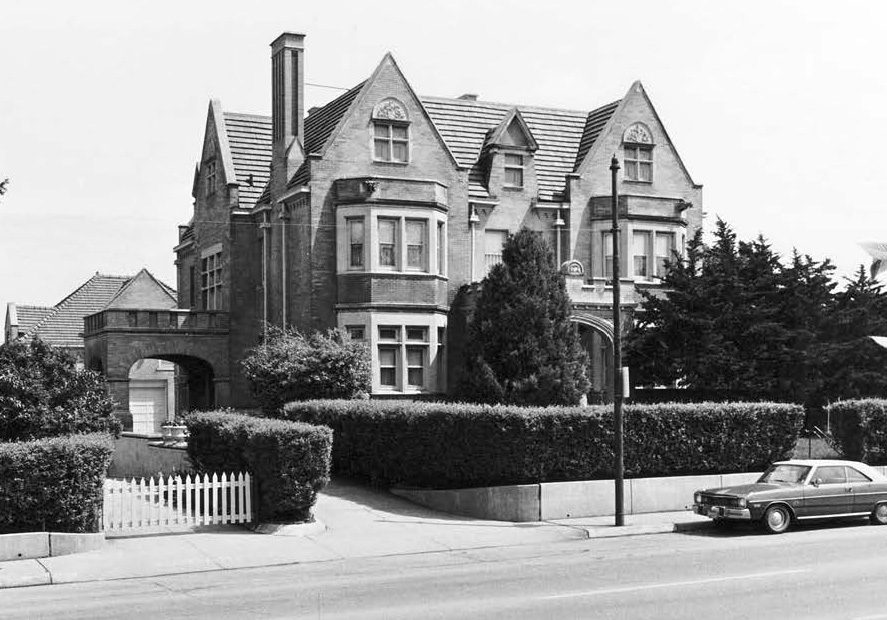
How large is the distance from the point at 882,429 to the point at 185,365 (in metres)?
25.0

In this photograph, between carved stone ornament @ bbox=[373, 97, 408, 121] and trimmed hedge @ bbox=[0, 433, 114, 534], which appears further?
carved stone ornament @ bbox=[373, 97, 408, 121]

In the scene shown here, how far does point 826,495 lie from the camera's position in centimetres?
2138

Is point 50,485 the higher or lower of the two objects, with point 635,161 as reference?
lower

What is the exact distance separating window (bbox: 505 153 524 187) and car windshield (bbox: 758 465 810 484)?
1962 cm

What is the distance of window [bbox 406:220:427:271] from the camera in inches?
1412

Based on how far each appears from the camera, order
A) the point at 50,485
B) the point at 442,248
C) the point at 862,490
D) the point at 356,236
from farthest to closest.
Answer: the point at 442,248
the point at 356,236
the point at 862,490
the point at 50,485

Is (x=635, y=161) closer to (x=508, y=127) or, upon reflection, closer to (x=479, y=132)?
(x=508, y=127)

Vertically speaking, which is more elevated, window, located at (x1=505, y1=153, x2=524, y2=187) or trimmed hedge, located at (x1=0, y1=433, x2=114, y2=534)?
window, located at (x1=505, y1=153, x2=524, y2=187)

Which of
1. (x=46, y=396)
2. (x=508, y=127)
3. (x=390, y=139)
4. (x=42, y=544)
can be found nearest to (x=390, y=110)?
(x=390, y=139)

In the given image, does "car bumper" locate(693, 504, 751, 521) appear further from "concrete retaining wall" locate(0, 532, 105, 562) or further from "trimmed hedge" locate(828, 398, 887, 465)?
"concrete retaining wall" locate(0, 532, 105, 562)

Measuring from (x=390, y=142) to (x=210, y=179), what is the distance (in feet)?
29.4

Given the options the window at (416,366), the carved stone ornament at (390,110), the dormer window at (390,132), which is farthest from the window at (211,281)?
the window at (416,366)

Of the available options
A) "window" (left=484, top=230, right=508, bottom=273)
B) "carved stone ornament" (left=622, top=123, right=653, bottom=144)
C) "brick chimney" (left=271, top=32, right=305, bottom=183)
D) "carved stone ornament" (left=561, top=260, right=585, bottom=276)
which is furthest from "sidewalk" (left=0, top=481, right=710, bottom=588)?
"carved stone ornament" (left=622, top=123, right=653, bottom=144)

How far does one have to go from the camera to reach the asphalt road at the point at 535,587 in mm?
12812
